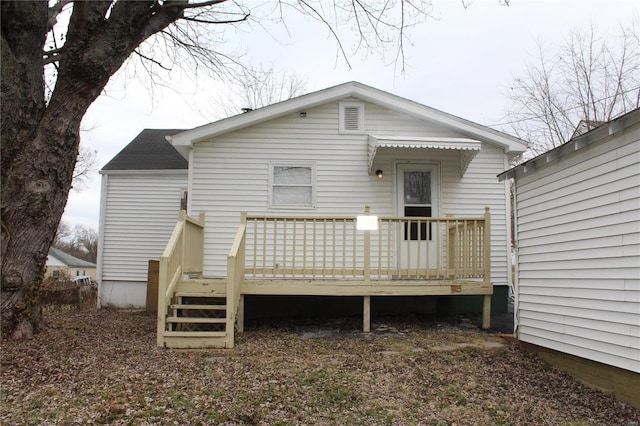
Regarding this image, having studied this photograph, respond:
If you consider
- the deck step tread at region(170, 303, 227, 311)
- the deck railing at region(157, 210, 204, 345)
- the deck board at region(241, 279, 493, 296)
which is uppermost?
the deck railing at region(157, 210, 204, 345)

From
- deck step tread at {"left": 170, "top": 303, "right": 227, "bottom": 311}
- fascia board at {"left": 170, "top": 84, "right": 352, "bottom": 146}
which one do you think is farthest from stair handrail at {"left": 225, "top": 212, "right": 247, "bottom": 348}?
fascia board at {"left": 170, "top": 84, "right": 352, "bottom": 146}

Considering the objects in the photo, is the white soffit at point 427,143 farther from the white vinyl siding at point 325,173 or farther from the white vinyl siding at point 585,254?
the white vinyl siding at point 585,254

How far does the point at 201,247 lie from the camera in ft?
26.9

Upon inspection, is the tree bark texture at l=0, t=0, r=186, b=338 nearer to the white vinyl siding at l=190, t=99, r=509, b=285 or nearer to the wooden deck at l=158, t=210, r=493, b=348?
the wooden deck at l=158, t=210, r=493, b=348

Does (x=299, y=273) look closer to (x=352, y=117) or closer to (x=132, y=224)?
(x=352, y=117)

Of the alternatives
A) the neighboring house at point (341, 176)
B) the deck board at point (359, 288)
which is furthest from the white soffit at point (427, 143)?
the deck board at point (359, 288)

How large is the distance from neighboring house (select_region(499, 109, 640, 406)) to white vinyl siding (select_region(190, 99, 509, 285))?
273 cm

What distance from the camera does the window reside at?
339 inches

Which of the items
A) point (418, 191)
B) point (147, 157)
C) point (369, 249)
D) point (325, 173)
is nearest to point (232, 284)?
point (369, 249)

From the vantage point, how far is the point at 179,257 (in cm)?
665

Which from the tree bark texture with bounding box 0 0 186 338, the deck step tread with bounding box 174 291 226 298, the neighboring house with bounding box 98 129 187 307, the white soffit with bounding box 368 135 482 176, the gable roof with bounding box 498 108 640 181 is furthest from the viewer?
the neighboring house with bounding box 98 129 187 307

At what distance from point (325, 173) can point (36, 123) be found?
4.58 m

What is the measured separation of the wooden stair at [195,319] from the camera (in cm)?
588

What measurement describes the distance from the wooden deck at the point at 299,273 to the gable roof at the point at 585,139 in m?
1.46
